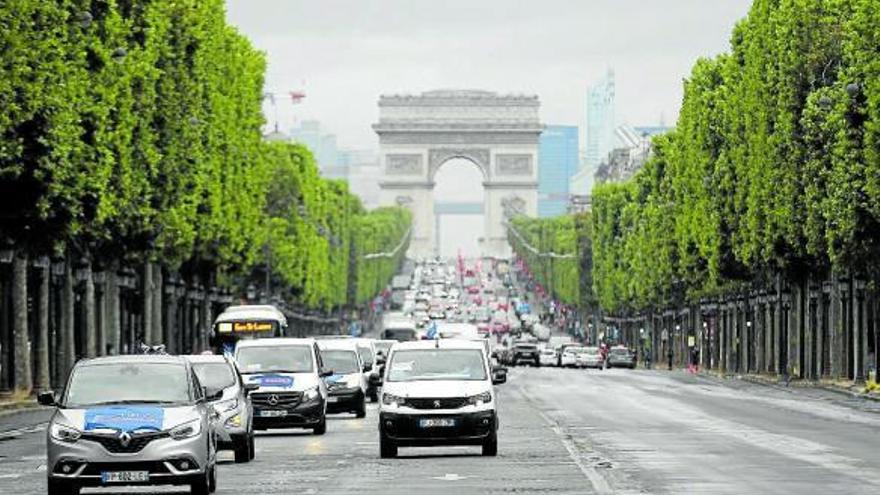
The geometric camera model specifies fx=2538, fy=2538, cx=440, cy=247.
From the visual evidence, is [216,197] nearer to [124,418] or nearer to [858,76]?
[858,76]

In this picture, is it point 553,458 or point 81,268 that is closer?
point 553,458

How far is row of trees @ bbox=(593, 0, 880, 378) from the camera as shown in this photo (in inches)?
3258

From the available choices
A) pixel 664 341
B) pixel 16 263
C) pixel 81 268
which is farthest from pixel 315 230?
pixel 16 263

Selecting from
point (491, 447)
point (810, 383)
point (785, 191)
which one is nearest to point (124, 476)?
point (491, 447)


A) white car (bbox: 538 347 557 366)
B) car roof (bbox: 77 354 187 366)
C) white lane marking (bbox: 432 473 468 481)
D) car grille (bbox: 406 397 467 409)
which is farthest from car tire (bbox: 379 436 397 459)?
white car (bbox: 538 347 557 366)

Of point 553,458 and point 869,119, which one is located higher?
point 869,119

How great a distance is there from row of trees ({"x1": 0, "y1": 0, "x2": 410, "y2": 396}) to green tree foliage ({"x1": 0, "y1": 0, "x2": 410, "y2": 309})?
0.26 ft

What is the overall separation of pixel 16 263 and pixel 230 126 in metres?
41.1

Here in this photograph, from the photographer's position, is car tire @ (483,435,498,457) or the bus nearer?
car tire @ (483,435,498,457)

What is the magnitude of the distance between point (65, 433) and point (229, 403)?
9.78 metres

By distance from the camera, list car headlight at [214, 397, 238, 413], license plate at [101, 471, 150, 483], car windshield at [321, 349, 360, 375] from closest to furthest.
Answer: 1. license plate at [101, 471, 150, 483]
2. car headlight at [214, 397, 238, 413]
3. car windshield at [321, 349, 360, 375]

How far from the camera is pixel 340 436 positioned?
5484cm

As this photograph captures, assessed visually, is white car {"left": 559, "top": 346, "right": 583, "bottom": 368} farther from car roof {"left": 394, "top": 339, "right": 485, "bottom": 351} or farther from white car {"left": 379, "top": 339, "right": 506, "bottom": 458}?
white car {"left": 379, "top": 339, "right": 506, "bottom": 458}

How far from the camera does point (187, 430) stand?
32.9 metres
